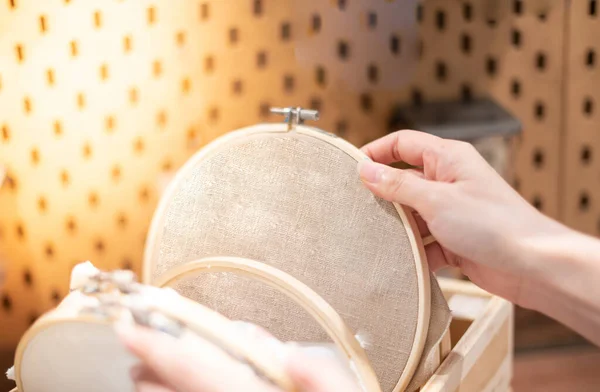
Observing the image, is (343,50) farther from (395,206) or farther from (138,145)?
(395,206)

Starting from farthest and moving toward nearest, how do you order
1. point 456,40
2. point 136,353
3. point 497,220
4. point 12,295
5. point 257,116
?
point 456,40 → point 257,116 → point 12,295 → point 497,220 → point 136,353

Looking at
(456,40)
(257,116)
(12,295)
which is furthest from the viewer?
(456,40)

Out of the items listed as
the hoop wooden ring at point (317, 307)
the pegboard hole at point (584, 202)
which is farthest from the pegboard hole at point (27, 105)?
the pegboard hole at point (584, 202)

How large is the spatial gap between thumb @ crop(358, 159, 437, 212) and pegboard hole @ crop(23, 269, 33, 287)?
80cm

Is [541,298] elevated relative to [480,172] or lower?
lower

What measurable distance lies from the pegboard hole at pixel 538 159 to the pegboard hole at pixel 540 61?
206 mm

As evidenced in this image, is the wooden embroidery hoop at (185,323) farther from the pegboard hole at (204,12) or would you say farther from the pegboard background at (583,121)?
the pegboard background at (583,121)

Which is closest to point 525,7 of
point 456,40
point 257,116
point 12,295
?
point 456,40

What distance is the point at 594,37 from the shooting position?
4.85 ft

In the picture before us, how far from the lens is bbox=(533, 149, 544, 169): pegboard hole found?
1548 millimetres

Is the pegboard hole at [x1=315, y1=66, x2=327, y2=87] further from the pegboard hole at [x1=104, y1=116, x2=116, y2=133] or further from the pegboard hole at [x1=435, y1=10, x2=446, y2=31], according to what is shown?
the pegboard hole at [x1=104, y1=116, x2=116, y2=133]

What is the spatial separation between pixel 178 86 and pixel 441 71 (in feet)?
2.07

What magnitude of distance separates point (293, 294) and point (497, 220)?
225 millimetres

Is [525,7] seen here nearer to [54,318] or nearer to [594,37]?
[594,37]
